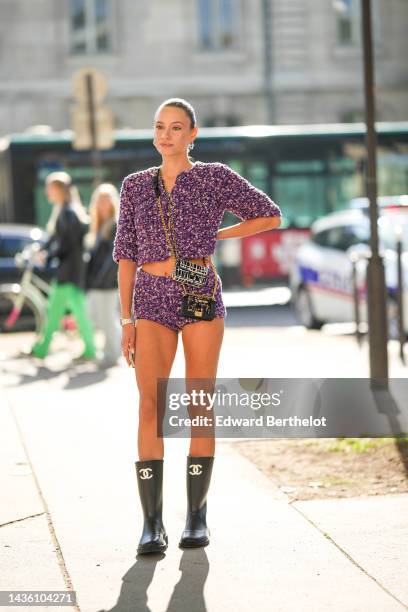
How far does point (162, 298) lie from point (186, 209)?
1.16 feet

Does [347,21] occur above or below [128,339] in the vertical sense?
above

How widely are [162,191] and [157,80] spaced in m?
30.5

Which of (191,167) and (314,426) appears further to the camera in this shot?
(314,426)

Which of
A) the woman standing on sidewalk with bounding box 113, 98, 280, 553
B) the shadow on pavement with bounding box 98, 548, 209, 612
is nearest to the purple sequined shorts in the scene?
the woman standing on sidewalk with bounding box 113, 98, 280, 553

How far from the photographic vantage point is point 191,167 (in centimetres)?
493

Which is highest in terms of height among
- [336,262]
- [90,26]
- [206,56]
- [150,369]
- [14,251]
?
[90,26]

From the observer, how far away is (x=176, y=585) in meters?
4.41

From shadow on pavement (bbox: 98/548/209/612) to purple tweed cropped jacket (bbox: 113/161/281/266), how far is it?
1.14 m

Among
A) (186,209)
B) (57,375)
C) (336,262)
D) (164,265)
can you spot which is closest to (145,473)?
(164,265)

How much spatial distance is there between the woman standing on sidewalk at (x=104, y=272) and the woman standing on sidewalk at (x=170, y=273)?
6195 millimetres

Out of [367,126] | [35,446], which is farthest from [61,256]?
[35,446]

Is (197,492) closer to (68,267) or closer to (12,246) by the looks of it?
(68,267)

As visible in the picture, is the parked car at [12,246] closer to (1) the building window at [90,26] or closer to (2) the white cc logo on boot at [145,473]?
(2) the white cc logo on boot at [145,473]

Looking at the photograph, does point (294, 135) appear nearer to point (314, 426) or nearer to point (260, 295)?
point (260, 295)
